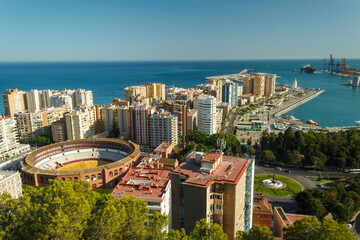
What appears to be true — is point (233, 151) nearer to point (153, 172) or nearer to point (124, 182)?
point (153, 172)

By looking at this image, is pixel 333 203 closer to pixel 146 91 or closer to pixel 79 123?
pixel 79 123

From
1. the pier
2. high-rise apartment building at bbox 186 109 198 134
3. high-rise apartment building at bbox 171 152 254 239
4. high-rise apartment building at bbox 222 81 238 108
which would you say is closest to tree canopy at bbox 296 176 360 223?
high-rise apartment building at bbox 171 152 254 239

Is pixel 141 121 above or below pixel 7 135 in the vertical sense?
above

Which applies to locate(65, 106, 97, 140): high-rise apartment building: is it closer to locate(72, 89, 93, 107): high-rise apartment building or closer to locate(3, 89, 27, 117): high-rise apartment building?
locate(72, 89, 93, 107): high-rise apartment building

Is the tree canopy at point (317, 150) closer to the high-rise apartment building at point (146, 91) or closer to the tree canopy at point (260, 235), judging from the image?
the tree canopy at point (260, 235)

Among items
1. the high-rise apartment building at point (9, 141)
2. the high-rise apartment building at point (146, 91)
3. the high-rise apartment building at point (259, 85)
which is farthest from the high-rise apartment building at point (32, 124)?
the high-rise apartment building at point (259, 85)

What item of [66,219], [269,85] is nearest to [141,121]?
[66,219]
